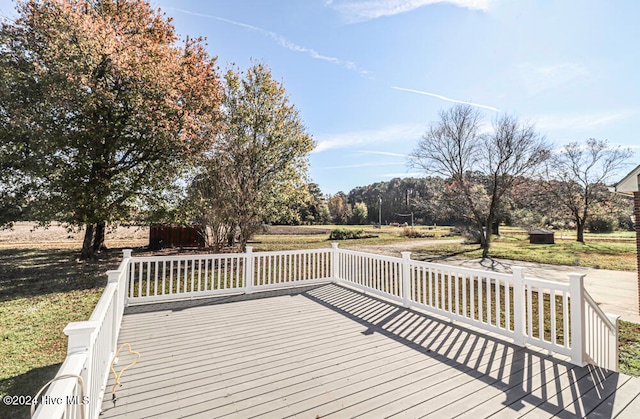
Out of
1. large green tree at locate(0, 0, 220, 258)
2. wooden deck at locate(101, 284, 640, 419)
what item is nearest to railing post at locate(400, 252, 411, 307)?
wooden deck at locate(101, 284, 640, 419)

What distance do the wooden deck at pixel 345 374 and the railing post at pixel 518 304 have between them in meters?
0.15

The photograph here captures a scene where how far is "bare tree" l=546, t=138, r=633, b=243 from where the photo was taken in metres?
20.1

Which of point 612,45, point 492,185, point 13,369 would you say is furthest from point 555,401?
point 492,185

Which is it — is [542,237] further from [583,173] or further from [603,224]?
[603,224]

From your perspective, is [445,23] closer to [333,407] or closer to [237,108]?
[237,108]

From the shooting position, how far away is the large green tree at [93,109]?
7.73 meters

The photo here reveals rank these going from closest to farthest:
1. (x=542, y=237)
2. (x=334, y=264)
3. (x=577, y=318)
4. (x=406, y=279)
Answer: (x=577, y=318), (x=406, y=279), (x=334, y=264), (x=542, y=237)

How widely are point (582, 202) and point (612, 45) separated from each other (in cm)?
1778

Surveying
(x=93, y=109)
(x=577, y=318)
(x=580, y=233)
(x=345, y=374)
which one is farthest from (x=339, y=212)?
(x=345, y=374)

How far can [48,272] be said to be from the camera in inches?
334

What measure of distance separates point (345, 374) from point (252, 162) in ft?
29.8

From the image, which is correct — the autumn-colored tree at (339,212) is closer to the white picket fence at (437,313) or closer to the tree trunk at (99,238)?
the tree trunk at (99,238)

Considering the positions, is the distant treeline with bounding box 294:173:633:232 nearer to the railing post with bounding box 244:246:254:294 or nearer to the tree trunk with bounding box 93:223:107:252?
the railing post with bounding box 244:246:254:294

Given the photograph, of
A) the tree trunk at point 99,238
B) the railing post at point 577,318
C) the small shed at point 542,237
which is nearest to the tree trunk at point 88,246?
the tree trunk at point 99,238
